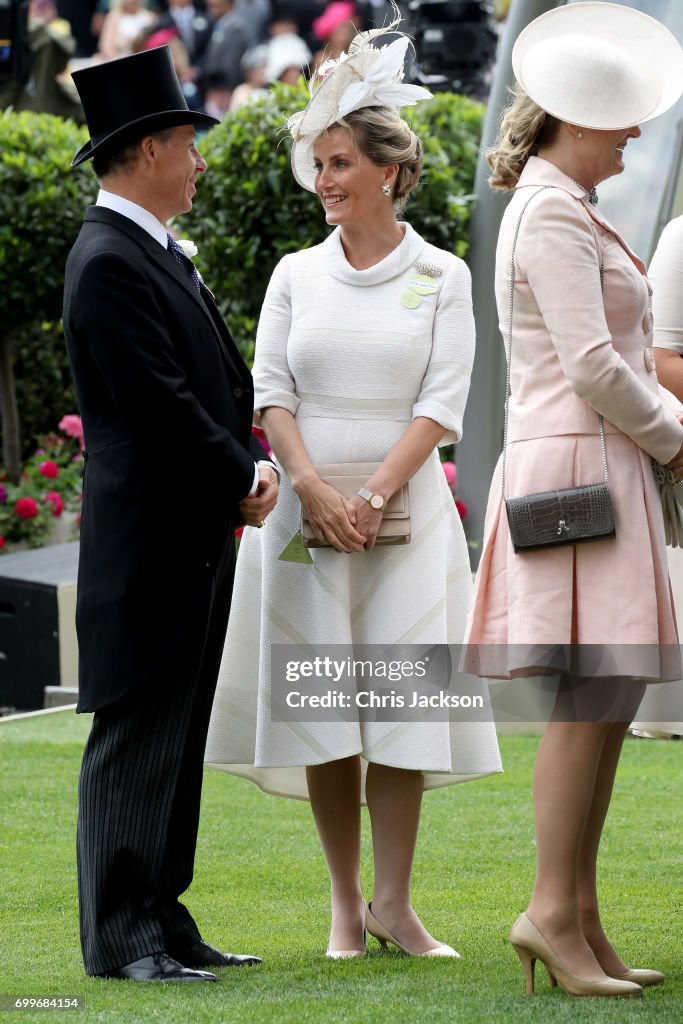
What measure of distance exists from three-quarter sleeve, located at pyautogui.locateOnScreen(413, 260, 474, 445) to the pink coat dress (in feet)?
1.63

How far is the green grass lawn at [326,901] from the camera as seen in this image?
331 cm

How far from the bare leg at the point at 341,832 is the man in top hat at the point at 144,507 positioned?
1.06ft

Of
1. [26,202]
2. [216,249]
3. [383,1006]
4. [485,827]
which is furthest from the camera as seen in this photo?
[26,202]

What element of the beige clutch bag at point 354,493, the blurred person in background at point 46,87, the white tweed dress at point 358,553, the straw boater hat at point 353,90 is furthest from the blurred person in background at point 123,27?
the beige clutch bag at point 354,493

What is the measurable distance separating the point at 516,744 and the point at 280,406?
3.03m

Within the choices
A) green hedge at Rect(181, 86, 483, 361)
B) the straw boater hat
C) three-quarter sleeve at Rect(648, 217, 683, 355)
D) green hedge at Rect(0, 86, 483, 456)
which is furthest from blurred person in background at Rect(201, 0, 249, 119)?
three-quarter sleeve at Rect(648, 217, 683, 355)

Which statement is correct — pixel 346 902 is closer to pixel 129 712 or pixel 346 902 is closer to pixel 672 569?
pixel 129 712

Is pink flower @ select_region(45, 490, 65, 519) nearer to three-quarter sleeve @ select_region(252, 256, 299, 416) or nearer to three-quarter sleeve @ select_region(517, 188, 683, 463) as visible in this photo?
three-quarter sleeve @ select_region(252, 256, 299, 416)

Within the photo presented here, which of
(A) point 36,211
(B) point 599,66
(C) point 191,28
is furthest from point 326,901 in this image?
(C) point 191,28

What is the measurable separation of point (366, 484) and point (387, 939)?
106 centimetres

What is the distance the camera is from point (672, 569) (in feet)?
12.6

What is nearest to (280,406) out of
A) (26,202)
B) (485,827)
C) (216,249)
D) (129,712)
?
(129,712)

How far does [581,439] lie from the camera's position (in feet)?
11.0

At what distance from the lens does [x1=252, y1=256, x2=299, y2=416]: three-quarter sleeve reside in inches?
157
